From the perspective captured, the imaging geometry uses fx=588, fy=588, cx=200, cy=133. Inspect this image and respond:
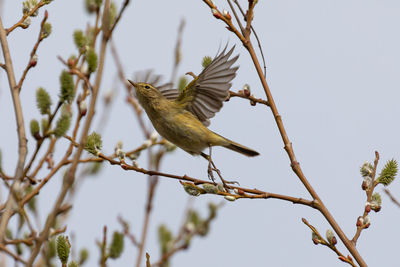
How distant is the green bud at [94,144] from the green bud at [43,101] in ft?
1.01

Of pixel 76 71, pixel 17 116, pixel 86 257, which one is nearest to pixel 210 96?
pixel 76 71

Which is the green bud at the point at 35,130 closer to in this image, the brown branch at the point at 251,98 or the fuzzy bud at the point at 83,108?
the fuzzy bud at the point at 83,108

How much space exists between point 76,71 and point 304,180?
1.73 meters

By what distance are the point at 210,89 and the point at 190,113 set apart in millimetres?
734

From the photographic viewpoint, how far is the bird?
15.8 ft

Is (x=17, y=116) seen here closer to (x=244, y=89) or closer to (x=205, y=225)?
(x=244, y=89)

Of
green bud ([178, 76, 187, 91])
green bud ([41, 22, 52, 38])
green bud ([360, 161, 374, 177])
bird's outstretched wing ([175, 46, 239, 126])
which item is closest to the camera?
green bud ([360, 161, 374, 177])

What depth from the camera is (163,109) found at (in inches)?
212

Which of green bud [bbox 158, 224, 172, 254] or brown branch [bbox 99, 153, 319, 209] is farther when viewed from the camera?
green bud [bbox 158, 224, 172, 254]

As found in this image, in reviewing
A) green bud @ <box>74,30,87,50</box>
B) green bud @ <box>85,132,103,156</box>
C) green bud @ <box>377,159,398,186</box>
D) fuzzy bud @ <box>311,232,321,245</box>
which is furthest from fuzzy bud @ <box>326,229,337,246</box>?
green bud @ <box>74,30,87,50</box>

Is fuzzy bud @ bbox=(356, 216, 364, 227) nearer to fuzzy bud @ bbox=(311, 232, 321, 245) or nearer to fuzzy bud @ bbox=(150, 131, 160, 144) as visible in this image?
fuzzy bud @ bbox=(311, 232, 321, 245)

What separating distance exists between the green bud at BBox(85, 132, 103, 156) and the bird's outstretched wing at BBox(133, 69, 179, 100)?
2.43 m

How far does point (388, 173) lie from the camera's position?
3285 mm

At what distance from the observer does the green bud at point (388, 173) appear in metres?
3.27
